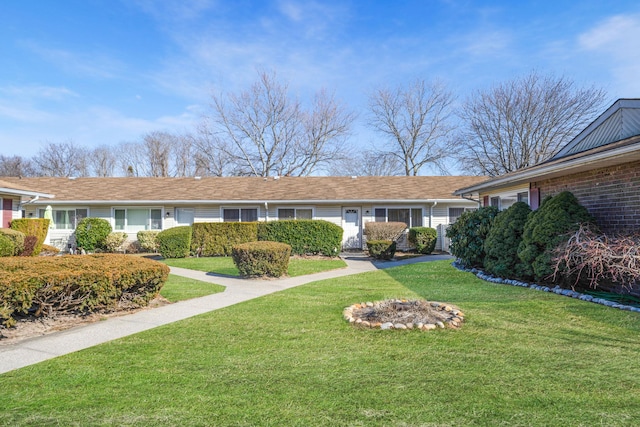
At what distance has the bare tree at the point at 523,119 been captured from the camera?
90.8ft

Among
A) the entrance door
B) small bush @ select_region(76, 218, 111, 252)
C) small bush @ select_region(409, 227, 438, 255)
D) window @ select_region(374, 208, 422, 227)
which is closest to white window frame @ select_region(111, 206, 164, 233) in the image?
small bush @ select_region(76, 218, 111, 252)

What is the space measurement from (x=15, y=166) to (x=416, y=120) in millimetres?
43515

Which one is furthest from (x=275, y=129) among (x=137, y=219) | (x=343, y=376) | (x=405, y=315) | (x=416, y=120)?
(x=343, y=376)

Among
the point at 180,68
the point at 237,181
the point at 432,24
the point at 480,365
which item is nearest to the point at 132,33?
the point at 180,68

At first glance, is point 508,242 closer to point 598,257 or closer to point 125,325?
point 598,257

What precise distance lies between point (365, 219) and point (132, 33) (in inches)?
485

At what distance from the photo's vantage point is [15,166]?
43219 mm

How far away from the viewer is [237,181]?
2170cm

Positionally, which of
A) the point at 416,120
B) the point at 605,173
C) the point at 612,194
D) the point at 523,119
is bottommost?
the point at 612,194

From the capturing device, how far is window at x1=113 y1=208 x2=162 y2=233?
18641 millimetres

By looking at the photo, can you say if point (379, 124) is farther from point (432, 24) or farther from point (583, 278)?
point (583, 278)

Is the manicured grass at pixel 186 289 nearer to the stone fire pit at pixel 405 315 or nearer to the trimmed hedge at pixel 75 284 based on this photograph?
the trimmed hedge at pixel 75 284

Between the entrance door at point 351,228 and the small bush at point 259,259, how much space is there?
28.5ft

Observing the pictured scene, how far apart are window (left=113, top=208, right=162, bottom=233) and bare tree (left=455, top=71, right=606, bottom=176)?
24.7 meters
